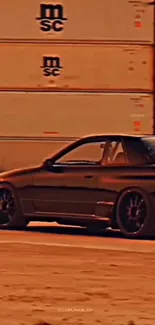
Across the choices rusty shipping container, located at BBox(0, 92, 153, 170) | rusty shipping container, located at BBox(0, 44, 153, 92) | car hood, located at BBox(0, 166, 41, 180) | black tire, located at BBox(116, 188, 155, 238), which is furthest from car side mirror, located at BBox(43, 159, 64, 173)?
rusty shipping container, located at BBox(0, 44, 153, 92)

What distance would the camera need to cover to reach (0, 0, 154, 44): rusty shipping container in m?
19.8

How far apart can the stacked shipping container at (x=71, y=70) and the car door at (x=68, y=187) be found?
5491mm

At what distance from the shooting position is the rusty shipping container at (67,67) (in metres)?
20.0

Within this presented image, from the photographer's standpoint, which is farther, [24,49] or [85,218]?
[24,49]

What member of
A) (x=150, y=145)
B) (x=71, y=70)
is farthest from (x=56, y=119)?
(x=150, y=145)

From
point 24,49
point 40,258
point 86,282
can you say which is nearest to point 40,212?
point 40,258

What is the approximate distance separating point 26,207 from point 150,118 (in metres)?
5.77

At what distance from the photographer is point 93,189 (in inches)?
546

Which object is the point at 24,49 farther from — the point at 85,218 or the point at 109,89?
the point at 85,218

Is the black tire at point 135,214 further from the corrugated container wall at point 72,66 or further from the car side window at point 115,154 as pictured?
the corrugated container wall at point 72,66

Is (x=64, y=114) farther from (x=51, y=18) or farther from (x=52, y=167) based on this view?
(x=52, y=167)

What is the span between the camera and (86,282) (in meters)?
9.52

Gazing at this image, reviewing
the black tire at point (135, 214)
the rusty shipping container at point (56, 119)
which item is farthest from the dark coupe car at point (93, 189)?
the rusty shipping container at point (56, 119)

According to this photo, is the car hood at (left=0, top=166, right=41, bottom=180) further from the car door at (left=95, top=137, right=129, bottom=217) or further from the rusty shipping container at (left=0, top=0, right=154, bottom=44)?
the rusty shipping container at (left=0, top=0, right=154, bottom=44)
